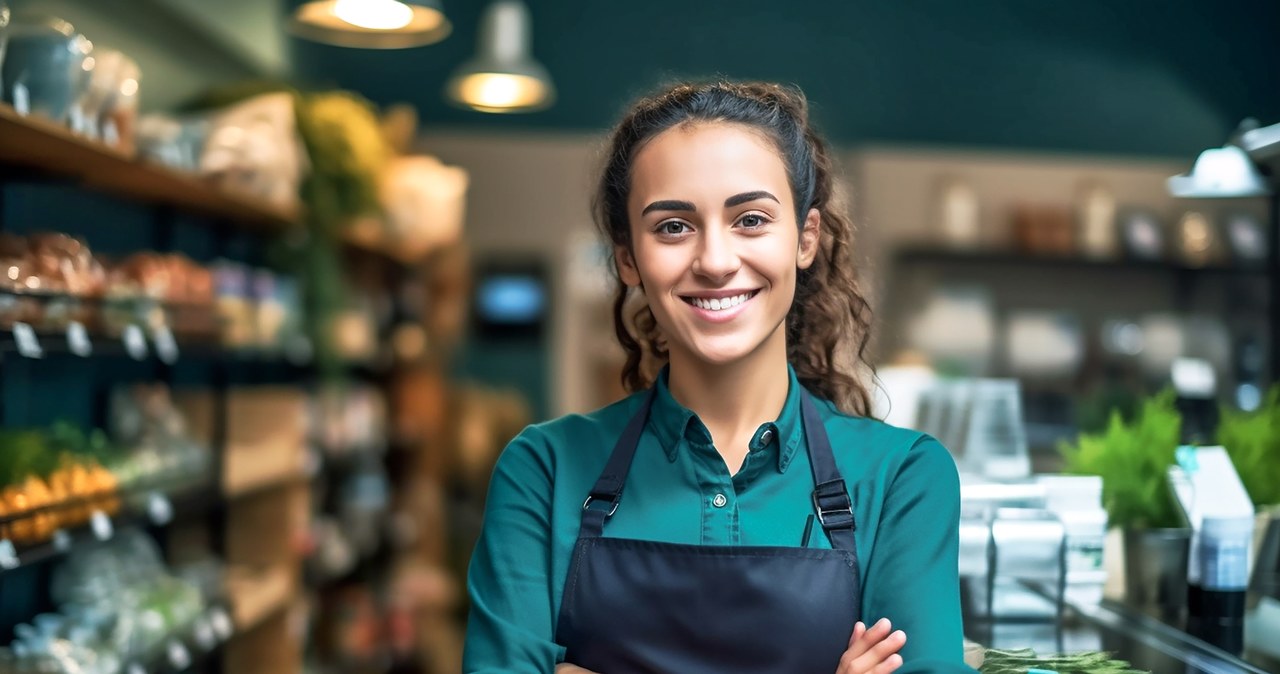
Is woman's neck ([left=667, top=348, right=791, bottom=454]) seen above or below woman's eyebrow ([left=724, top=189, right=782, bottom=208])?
below

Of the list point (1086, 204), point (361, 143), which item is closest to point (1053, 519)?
point (361, 143)

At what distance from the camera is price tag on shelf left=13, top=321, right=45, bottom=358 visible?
258cm

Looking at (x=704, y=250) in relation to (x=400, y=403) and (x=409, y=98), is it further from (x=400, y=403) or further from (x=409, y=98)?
(x=409, y=98)

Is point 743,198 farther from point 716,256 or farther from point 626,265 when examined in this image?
point 626,265

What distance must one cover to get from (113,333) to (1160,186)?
6.17 meters

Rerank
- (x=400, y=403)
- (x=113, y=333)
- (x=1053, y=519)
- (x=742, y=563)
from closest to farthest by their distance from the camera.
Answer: (x=742, y=563)
(x=1053, y=519)
(x=113, y=333)
(x=400, y=403)

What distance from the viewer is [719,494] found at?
1583mm

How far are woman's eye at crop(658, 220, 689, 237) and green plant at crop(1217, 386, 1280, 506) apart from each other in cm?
120

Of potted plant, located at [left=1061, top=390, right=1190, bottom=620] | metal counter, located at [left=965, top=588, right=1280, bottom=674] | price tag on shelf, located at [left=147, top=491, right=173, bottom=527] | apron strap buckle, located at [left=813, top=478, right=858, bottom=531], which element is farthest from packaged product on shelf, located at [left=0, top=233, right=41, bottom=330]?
potted plant, located at [left=1061, top=390, right=1190, bottom=620]

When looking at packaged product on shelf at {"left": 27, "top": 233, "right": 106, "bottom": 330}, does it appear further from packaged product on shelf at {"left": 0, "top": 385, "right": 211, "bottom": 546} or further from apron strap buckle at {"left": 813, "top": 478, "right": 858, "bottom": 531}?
apron strap buckle at {"left": 813, "top": 478, "right": 858, "bottom": 531}

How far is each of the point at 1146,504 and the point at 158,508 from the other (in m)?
2.35

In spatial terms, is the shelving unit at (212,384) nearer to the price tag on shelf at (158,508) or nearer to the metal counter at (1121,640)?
the price tag on shelf at (158,508)

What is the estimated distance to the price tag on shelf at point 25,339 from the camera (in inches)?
101

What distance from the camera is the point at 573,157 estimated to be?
8289 millimetres
